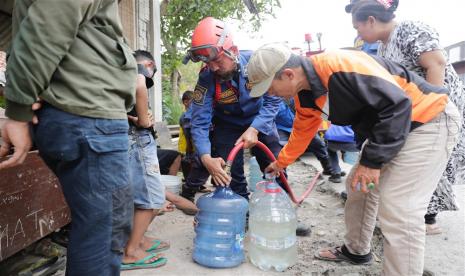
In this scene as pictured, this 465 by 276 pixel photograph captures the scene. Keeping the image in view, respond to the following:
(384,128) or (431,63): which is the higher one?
(431,63)

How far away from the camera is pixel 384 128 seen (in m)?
1.96

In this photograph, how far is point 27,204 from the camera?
2.45m

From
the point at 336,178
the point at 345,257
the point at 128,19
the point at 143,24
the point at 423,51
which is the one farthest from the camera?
the point at 143,24

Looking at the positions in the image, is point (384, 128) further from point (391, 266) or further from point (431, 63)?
point (431, 63)

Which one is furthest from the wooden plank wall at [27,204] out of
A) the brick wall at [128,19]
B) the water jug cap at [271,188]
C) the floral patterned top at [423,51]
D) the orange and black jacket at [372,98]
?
the brick wall at [128,19]

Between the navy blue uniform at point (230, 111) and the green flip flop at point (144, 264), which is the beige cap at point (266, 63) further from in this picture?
the green flip flop at point (144, 264)

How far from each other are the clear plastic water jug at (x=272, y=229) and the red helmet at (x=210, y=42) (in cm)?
118

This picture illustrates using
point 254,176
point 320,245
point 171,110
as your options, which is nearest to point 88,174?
point 320,245

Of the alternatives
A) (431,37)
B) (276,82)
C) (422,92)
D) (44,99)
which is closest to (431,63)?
(431,37)

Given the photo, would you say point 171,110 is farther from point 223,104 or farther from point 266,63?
point 266,63

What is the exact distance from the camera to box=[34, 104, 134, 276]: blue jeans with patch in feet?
4.83

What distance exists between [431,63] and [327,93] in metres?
1.14

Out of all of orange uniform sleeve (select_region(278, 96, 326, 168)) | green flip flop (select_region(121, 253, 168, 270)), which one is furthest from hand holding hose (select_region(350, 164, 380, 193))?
green flip flop (select_region(121, 253, 168, 270))

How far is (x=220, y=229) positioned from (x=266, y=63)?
4.71 feet
